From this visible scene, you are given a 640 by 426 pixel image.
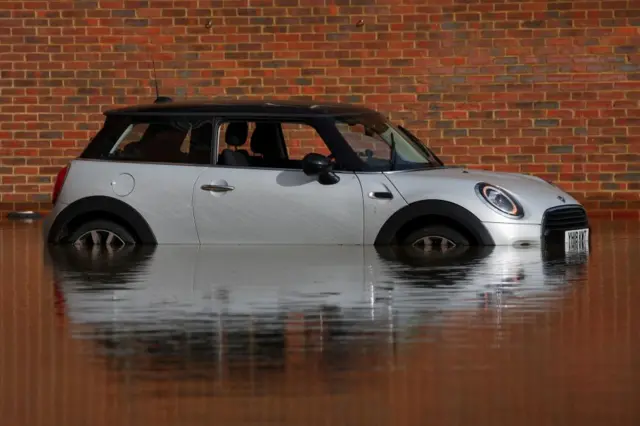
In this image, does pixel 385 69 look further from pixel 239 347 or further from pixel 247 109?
pixel 239 347

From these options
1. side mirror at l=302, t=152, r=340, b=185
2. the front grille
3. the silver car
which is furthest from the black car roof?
the front grille

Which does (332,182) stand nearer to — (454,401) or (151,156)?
(151,156)

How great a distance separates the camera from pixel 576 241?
47.9 feet

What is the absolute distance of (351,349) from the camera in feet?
28.9

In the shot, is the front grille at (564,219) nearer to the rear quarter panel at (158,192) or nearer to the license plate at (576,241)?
the license plate at (576,241)

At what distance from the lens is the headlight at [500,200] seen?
14.0 metres

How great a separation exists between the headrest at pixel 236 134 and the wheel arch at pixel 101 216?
0.94m

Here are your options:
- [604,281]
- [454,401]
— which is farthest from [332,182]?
[454,401]

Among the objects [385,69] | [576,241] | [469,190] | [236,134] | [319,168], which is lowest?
[576,241]

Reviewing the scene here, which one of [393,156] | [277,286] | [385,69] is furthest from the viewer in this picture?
[385,69]

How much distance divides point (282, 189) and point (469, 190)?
1472 mm

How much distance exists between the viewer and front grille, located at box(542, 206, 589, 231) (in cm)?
1416

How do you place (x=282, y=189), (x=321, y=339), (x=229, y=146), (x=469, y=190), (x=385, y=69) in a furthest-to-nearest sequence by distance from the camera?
(x=385, y=69), (x=229, y=146), (x=282, y=189), (x=469, y=190), (x=321, y=339)

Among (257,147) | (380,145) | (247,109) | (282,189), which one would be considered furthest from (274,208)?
(380,145)
